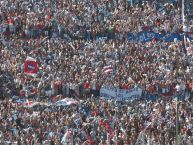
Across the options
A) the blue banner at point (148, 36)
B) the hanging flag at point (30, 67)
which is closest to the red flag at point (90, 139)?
the hanging flag at point (30, 67)

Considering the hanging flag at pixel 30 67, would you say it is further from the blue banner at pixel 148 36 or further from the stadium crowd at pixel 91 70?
the blue banner at pixel 148 36

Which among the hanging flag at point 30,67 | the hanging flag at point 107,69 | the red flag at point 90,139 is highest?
the hanging flag at point 30,67

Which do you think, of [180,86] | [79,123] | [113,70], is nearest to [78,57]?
[113,70]

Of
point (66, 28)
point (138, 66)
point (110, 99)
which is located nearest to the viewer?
point (110, 99)

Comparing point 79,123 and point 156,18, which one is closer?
point 79,123

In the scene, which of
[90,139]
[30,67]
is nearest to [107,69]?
[30,67]

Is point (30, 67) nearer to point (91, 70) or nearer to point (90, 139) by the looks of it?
point (91, 70)

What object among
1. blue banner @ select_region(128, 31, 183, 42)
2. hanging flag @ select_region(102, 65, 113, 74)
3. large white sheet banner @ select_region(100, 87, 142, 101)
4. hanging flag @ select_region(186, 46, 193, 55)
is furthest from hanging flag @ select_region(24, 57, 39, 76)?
blue banner @ select_region(128, 31, 183, 42)

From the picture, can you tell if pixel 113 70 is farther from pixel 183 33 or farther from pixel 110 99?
pixel 183 33

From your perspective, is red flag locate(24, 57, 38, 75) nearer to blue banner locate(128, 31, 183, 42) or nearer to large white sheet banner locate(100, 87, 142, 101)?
large white sheet banner locate(100, 87, 142, 101)
